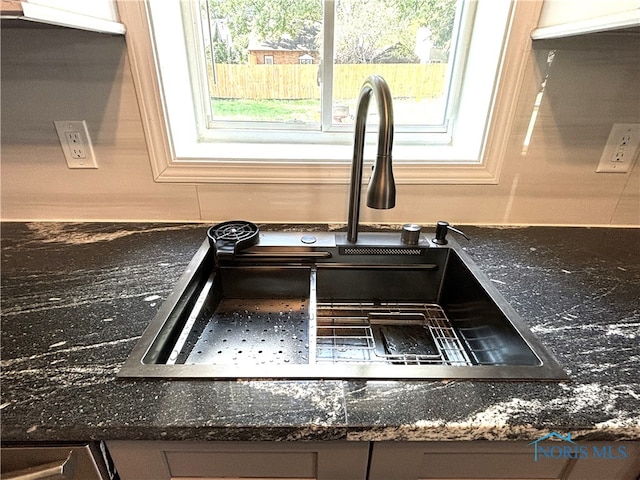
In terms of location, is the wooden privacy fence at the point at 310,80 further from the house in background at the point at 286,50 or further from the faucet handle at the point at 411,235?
the faucet handle at the point at 411,235

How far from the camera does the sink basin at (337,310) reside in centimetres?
74

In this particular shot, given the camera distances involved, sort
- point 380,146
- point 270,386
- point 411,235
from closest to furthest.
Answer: point 270,386
point 380,146
point 411,235

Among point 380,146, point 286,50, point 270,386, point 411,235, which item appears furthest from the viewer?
point 286,50

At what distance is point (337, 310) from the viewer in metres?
0.97

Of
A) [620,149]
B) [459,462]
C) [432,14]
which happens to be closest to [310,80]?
[432,14]

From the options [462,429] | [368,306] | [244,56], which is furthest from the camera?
[244,56]

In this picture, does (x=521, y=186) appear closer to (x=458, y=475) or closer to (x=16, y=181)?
(x=458, y=475)

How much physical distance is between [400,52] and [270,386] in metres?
1.01

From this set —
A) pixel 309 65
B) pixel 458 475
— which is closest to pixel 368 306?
pixel 458 475

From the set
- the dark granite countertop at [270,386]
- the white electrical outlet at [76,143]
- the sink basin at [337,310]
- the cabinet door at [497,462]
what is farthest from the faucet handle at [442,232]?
the white electrical outlet at [76,143]

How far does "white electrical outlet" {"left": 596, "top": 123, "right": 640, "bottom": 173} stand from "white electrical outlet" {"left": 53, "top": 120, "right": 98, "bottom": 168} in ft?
4.77

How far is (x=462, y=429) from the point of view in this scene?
0.50 meters

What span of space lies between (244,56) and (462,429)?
1098 millimetres

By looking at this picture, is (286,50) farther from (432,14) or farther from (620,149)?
(620,149)
